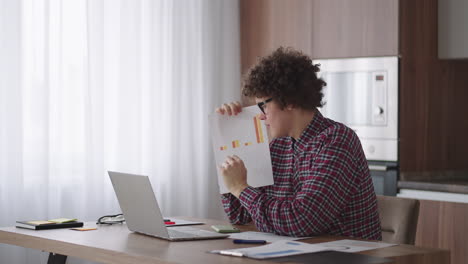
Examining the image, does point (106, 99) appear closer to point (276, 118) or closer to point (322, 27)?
point (322, 27)

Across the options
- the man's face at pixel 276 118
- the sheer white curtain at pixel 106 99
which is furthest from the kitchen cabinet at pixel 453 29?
the man's face at pixel 276 118

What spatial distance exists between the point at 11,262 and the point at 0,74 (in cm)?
90

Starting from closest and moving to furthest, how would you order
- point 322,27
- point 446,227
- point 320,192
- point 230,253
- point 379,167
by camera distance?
point 230,253 → point 320,192 → point 446,227 → point 379,167 → point 322,27

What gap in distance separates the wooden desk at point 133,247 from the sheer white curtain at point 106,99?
4.39 ft

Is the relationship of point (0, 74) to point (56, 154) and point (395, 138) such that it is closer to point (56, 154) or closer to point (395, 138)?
point (56, 154)

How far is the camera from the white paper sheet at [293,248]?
1.78 meters

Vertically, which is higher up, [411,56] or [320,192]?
[411,56]

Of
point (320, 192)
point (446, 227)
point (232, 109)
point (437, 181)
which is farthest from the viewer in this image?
point (437, 181)

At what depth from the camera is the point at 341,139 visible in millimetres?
2238

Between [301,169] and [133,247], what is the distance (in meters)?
0.62

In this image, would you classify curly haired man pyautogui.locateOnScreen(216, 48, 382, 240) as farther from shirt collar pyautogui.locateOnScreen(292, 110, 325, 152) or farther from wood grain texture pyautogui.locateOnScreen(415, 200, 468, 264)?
wood grain texture pyautogui.locateOnScreen(415, 200, 468, 264)

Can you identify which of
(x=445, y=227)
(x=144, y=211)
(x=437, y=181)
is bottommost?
(x=445, y=227)

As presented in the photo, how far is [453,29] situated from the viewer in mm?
3797

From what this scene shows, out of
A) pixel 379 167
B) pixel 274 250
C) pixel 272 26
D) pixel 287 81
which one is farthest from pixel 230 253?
pixel 272 26
